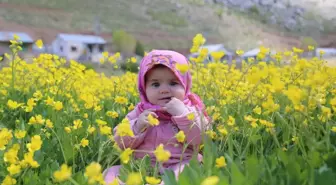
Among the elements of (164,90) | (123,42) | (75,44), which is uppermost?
(164,90)

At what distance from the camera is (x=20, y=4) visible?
1713 inches

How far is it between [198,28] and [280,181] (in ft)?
150

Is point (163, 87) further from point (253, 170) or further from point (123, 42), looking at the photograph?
point (123, 42)

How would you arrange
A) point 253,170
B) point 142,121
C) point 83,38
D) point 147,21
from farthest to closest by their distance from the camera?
point 147,21 → point 83,38 → point 142,121 → point 253,170

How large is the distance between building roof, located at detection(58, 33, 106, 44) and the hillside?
2.91 ft

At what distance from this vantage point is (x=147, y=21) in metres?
47.6

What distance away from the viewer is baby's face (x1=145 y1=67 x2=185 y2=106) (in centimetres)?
209

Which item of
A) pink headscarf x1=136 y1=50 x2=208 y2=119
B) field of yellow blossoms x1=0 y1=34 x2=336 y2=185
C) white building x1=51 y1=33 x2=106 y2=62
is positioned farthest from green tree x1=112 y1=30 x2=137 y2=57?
pink headscarf x1=136 y1=50 x2=208 y2=119

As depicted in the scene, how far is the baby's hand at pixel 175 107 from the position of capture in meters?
2.00

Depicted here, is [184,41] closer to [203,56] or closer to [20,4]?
[20,4]

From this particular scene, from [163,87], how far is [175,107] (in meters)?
0.14

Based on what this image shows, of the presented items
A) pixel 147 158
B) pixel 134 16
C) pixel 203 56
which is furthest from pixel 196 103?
pixel 134 16

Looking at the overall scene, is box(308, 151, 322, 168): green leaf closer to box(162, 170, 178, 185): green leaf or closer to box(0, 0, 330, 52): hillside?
box(162, 170, 178, 185): green leaf

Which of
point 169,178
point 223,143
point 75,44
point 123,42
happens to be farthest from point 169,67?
point 75,44
